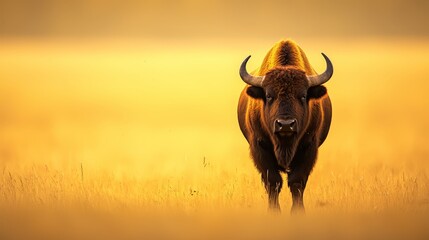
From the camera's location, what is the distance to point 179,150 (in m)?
20.9

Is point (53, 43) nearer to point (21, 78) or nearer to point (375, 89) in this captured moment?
point (21, 78)

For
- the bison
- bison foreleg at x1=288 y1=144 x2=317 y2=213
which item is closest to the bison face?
the bison

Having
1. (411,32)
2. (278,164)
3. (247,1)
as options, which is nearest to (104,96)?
(278,164)

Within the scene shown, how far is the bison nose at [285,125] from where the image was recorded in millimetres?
12438

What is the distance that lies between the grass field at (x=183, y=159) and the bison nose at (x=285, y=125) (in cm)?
98

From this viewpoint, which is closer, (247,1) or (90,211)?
(90,211)

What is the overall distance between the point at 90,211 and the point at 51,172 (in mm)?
4006

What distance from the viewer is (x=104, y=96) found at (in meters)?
32.6

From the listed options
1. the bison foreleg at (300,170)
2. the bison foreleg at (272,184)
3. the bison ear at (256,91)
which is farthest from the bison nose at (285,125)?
the bison foreleg at (272,184)

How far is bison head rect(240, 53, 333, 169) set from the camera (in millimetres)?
12617

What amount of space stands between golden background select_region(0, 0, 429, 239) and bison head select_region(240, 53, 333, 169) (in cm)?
85

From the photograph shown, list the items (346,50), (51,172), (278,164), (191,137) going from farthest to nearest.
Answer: (346,50) → (191,137) → (51,172) → (278,164)

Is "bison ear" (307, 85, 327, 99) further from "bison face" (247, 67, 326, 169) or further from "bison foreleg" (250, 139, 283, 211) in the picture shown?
"bison foreleg" (250, 139, 283, 211)

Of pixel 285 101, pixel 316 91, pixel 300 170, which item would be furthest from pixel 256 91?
pixel 300 170
